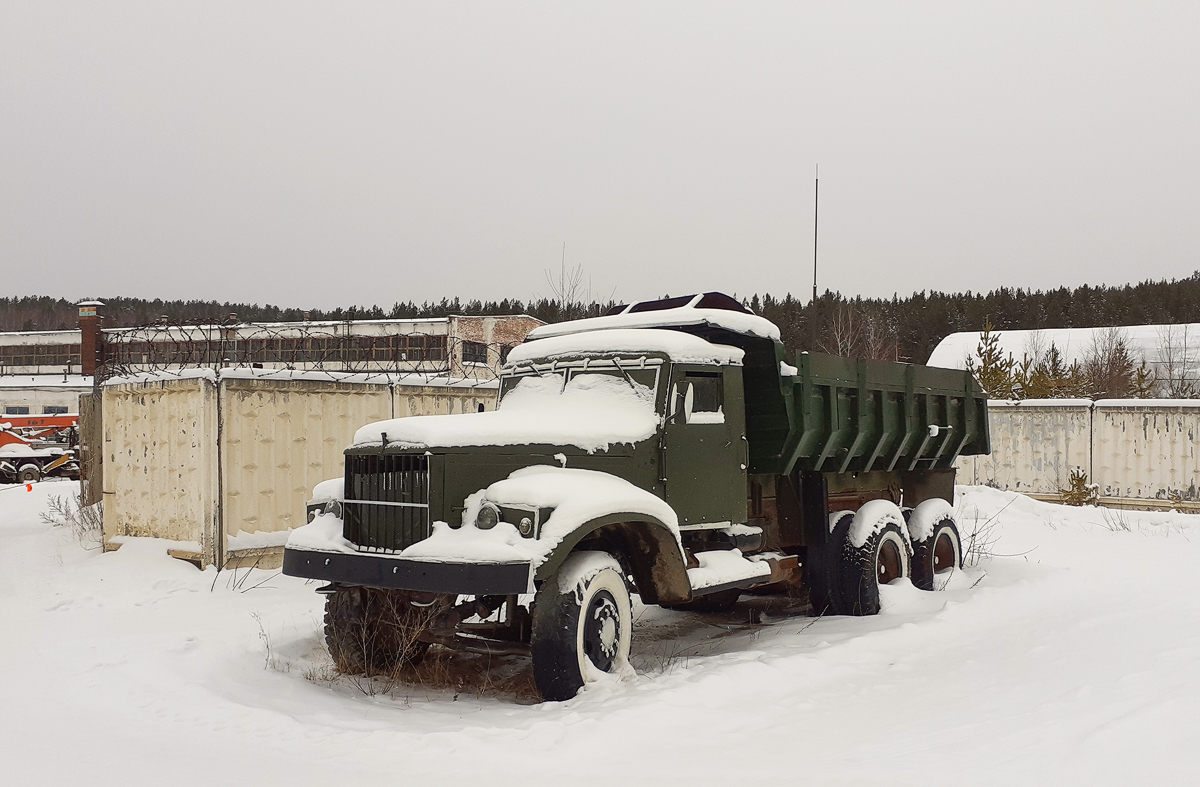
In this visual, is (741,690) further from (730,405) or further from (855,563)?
(855,563)

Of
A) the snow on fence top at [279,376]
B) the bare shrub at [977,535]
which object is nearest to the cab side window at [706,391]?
the bare shrub at [977,535]

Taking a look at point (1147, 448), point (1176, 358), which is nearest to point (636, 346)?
point (1147, 448)

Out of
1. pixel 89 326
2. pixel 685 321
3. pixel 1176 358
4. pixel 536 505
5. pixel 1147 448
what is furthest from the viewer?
pixel 1176 358

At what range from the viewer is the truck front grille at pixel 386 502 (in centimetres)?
585

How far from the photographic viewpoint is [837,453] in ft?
26.7

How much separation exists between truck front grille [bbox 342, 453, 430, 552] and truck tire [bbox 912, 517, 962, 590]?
17.5ft

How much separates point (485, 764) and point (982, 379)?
18.2 meters

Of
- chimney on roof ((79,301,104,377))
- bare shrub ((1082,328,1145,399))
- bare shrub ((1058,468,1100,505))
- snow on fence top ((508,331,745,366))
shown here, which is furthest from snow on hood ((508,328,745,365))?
chimney on roof ((79,301,104,377))

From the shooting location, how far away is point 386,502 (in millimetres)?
6020

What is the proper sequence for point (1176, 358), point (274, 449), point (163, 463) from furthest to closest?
point (1176, 358) → point (274, 449) → point (163, 463)

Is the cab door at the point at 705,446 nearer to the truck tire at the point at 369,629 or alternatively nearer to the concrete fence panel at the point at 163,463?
the truck tire at the point at 369,629

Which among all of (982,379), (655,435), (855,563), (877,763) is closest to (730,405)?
(655,435)

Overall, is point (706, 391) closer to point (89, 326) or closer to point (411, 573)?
point (411, 573)

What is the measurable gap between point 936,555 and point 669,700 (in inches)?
206
